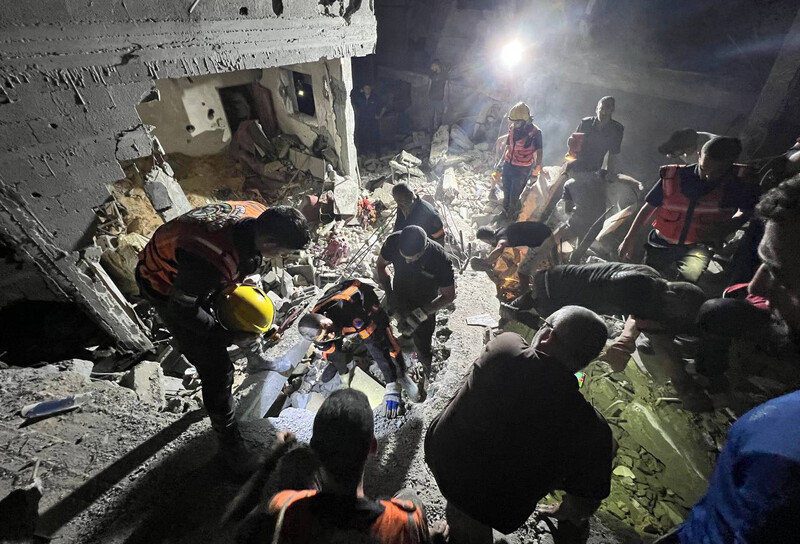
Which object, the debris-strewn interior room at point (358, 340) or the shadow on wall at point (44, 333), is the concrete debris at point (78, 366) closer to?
the debris-strewn interior room at point (358, 340)

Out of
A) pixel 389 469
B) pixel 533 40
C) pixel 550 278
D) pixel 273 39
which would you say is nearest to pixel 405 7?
pixel 533 40

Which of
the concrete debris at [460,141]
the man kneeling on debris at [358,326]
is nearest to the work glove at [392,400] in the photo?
the man kneeling on debris at [358,326]

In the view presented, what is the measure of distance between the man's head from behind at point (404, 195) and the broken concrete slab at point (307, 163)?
17.0 feet

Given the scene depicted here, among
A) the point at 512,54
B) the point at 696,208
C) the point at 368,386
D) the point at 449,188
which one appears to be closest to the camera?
the point at 696,208

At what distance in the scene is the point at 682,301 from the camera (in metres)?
2.71

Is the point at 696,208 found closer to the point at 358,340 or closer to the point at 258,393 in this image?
the point at 358,340

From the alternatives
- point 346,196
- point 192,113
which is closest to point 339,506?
point 346,196

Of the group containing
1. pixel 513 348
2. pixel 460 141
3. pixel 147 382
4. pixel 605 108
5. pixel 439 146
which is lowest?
pixel 147 382

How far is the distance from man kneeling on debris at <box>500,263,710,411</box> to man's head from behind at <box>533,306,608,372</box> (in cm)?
131

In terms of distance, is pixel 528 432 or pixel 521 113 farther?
pixel 521 113

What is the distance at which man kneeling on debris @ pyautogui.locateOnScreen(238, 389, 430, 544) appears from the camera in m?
1.43

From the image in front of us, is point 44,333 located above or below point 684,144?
below

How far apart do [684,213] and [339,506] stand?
4719 millimetres

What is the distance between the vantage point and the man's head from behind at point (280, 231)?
2.35 m
